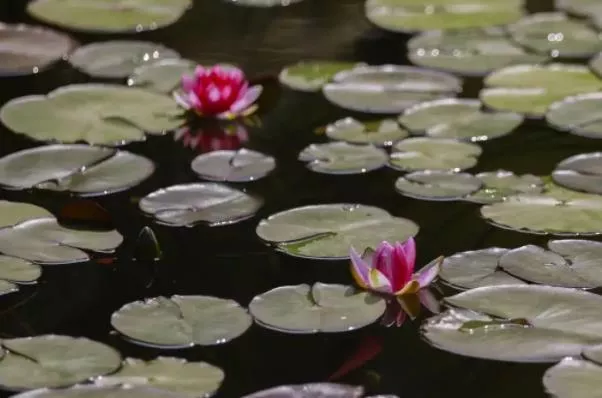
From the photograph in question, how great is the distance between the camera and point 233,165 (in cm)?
191

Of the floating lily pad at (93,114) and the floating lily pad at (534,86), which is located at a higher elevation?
the floating lily pad at (534,86)

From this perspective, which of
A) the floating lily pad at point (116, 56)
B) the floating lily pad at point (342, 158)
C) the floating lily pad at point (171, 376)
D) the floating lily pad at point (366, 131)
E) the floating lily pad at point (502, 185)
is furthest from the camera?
the floating lily pad at point (116, 56)

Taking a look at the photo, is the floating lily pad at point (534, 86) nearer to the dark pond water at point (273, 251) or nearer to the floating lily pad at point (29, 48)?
the dark pond water at point (273, 251)

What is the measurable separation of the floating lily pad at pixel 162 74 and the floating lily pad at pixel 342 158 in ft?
1.17

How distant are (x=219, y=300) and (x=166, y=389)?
0.20 metres

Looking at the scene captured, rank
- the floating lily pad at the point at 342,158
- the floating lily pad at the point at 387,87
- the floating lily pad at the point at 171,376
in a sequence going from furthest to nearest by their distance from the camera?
1. the floating lily pad at the point at 387,87
2. the floating lily pad at the point at 342,158
3. the floating lily pad at the point at 171,376

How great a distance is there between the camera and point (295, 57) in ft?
7.82

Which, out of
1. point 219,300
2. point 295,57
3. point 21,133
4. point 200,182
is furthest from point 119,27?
point 219,300

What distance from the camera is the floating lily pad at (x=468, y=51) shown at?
2.34 m

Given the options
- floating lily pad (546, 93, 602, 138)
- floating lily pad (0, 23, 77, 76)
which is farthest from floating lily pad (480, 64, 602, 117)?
floating lily pad (0, 23, 77, 76)

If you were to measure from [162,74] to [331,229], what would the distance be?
0.69 metres

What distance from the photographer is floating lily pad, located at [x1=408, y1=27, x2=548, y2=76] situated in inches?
92.0

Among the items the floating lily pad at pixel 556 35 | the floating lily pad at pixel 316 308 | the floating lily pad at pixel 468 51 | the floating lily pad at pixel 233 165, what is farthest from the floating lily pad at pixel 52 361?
the floating lily pad at pixel 556 35

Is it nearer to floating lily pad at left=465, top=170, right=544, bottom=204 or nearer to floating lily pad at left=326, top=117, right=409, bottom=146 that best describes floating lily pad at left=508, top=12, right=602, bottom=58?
floating lily pad at left=326, top=117, right=409, bottom=146
